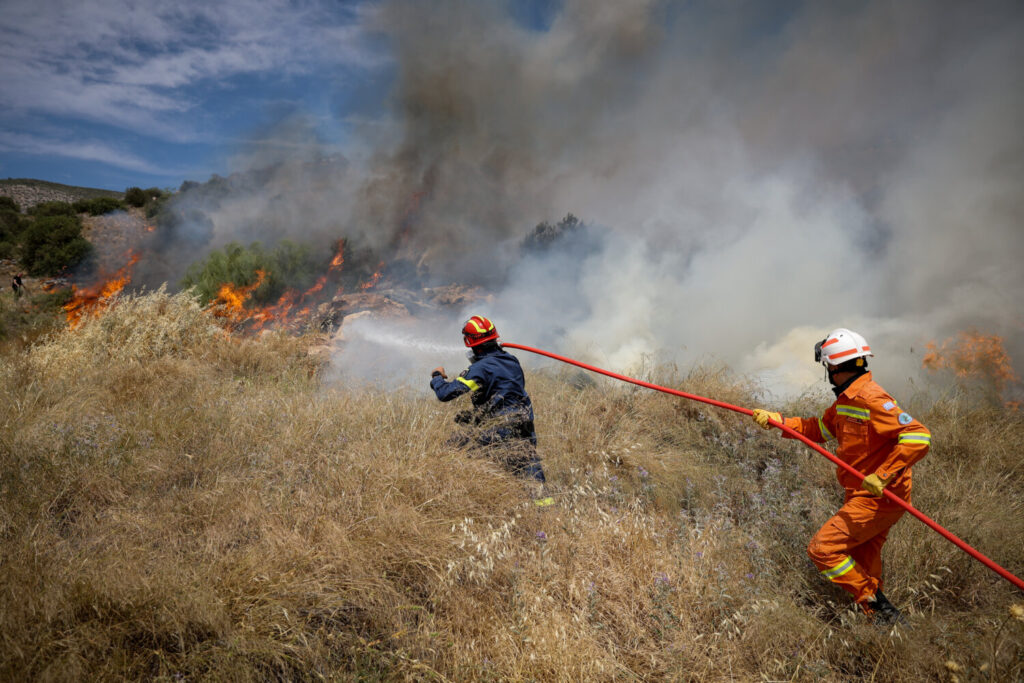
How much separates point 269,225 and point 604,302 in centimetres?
1154

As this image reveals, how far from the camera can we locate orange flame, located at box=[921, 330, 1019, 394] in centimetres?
680

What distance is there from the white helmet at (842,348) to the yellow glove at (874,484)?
68 cm

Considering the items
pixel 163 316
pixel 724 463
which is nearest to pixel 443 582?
pixel 724 463

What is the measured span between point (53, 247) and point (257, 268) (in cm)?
788

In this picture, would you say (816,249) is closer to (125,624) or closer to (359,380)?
(359,380)

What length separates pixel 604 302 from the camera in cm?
1033

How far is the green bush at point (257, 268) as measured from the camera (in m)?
12.1

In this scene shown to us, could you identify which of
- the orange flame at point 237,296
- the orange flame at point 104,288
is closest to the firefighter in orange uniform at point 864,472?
the orange flame at point 237,296

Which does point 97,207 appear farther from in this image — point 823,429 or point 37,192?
point 823,429

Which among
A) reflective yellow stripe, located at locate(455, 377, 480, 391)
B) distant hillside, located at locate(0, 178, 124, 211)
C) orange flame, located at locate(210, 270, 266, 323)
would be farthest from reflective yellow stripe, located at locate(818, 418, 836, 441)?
distant hillside, located at locate(0, 178, 124, 211)

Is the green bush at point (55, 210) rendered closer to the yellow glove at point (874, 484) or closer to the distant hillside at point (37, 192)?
the distant hillside at point (37, 192)

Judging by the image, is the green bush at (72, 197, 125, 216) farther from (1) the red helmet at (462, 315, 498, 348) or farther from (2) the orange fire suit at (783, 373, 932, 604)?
(2) the orange fire suit at (783, 373, 932, 604)

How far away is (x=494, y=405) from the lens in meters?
3.79

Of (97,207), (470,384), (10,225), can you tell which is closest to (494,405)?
(470,384)
